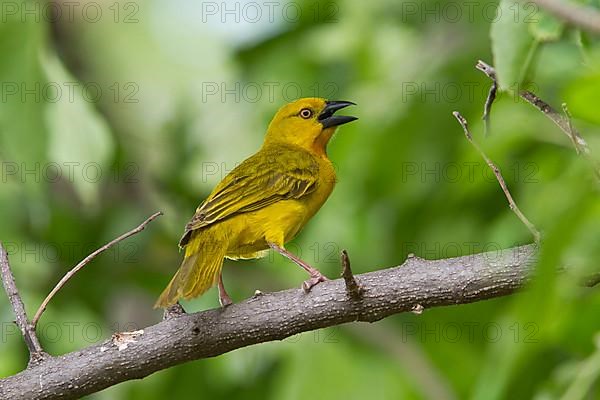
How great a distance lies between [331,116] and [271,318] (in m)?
2.71

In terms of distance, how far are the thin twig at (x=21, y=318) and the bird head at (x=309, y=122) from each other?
8.74 feet

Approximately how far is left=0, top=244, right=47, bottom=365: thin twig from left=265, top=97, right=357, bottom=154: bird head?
2663 millimetres

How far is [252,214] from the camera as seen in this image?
14.1ft

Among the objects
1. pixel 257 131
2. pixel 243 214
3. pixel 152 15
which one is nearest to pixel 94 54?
pixel 152 15

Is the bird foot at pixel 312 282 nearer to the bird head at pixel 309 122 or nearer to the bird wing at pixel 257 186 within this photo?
the bird wing at pixel 257 186

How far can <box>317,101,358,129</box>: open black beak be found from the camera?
17.7 ft

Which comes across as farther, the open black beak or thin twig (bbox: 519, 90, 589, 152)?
the open black beak

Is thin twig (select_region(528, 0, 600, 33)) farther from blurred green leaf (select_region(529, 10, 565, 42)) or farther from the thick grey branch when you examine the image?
the thick grey branch

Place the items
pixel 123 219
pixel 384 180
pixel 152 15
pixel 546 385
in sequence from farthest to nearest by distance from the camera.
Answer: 1. pixel 152 15
2. pixel 123 219
3. pixel 384 180
4. pixel 546 385

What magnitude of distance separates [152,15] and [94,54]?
26.2 inches

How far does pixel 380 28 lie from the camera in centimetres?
625

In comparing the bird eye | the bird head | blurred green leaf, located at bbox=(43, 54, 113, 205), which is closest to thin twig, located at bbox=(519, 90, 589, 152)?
blurred green leaf, located at bbox=(43, 54, 113, 205)

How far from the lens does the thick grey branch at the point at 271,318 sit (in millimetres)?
2926

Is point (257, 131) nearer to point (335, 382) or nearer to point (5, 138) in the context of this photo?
point (335, 382)
